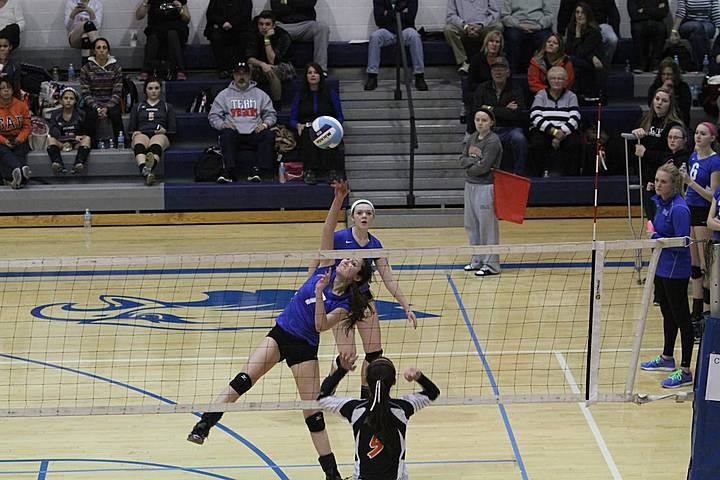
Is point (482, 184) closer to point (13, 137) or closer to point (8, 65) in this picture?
point (13, 137)

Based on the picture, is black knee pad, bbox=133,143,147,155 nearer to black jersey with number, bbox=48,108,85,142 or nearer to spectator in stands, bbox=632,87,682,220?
black jersey with number, bbox=48,108,85,142

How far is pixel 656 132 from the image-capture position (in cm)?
1452

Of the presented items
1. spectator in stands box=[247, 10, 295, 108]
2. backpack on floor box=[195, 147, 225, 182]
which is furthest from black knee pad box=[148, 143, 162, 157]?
spectator in stands box=[247, 10, 295, 108]

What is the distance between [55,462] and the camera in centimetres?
838

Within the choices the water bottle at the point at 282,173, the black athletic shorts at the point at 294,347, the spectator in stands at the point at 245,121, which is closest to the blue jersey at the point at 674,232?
the black athletic shorts at the point at 294,347

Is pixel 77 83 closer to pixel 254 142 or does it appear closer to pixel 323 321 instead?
pixel 254 142

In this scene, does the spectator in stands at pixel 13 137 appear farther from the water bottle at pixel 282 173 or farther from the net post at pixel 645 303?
the net post at pixel 645 303

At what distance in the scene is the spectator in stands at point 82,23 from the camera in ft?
63.2

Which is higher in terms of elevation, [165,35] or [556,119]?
[165,35]

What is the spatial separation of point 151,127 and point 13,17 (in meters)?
3.95

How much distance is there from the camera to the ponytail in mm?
6617

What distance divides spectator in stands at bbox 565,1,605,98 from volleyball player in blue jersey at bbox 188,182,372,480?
36.9 feet

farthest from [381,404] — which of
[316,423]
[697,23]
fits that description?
[697,23]

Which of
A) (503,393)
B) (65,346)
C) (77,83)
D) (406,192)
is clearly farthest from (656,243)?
(77,83)
